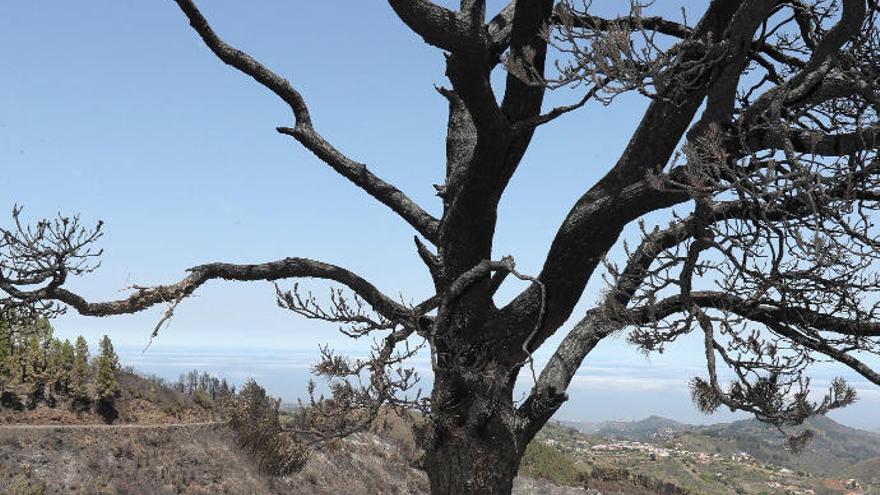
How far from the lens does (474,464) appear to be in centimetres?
795

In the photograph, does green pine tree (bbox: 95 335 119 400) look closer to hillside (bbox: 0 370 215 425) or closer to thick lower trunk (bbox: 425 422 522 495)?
hillside (bbox: 0 370 215 425)

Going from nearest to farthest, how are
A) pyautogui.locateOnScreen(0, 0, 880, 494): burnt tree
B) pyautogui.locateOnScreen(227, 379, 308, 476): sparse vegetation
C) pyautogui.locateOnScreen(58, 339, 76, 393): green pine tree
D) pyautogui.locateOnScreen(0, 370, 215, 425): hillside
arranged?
pyautogui.locateOnScreen(0, 0, 880, 494): burnt tree, pyautogui.locateOnScreen(227, 379, 308, 476): sparse vegetation, pyautogui.locateOnScreen(0, 370, 215, 425): hillside, pyautogui.locateOnScreen(58, 339, 76, 393): green pine tree

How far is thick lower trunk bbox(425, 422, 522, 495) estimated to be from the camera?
7.92 meters

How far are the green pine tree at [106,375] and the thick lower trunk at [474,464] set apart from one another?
119ft

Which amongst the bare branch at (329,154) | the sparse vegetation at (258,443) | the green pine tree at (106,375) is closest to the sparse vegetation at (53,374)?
the green pine tree at (106,375)

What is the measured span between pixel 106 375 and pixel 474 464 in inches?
1457

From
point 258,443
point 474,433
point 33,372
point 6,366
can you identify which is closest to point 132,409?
point 33,372

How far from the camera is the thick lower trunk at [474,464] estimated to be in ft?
26.0

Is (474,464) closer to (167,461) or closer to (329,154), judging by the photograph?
(329,154)

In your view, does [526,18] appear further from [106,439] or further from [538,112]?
[106,439]

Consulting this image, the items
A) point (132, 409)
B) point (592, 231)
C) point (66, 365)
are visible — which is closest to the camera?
point (592, 231)

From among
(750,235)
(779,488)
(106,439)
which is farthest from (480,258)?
A: (779,488)

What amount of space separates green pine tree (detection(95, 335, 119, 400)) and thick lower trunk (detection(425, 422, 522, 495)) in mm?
36360

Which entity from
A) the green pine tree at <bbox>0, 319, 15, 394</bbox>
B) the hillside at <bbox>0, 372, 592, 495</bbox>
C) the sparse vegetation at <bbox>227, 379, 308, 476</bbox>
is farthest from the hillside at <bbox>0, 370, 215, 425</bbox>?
the sparse vegetation at <bbox>227, 379, 308, 476</bbox>
